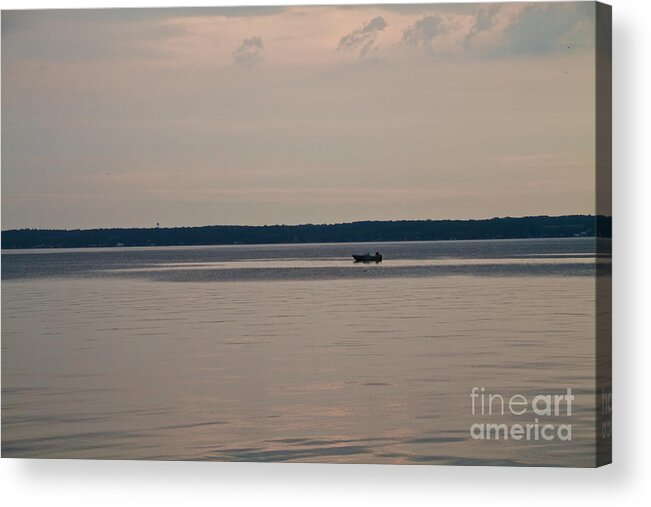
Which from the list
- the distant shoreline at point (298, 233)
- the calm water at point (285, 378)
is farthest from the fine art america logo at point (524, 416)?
the distant shoreline at point (298, 233)

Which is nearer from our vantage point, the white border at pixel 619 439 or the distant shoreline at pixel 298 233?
the white border at pixel 619 439

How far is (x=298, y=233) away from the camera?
16.0m

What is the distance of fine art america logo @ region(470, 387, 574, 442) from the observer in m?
13.5

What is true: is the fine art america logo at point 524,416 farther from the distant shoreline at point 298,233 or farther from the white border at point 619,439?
the distant shoreline at point 298,233

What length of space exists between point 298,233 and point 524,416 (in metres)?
3.43

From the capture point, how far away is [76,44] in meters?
14.4

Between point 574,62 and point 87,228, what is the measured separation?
15.9 ft

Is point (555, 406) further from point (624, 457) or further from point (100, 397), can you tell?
point (100, 397)

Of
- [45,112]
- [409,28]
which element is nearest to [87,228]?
[45,112]

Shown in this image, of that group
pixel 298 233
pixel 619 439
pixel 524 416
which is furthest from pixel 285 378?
pixel 619 439

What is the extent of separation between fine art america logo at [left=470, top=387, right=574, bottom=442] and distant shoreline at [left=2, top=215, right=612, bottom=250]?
146cm

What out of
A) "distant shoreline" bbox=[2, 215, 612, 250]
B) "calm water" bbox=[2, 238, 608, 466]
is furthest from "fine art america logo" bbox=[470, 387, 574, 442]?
"distant shoreline" bbox=[2, 215, 612, 250]

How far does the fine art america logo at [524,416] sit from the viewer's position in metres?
13.5

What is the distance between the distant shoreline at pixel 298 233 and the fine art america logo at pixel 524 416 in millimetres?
1456
